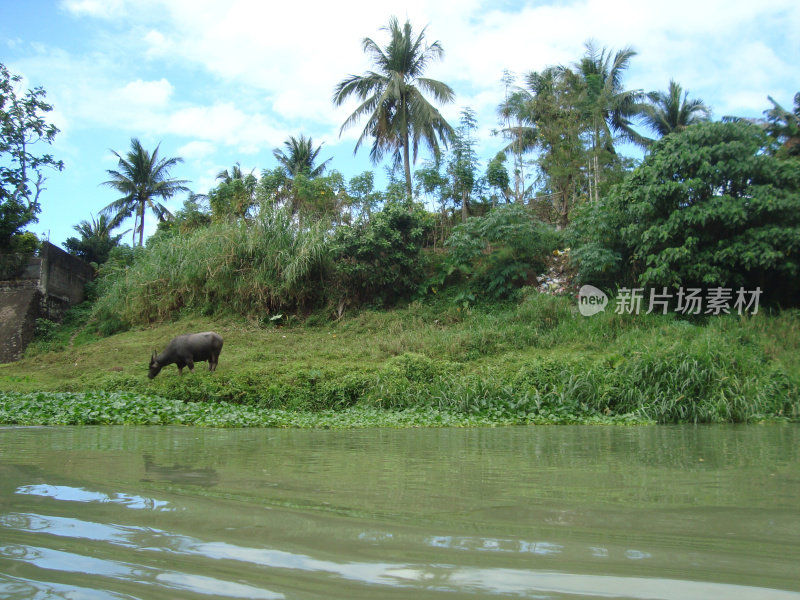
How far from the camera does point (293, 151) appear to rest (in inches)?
1266

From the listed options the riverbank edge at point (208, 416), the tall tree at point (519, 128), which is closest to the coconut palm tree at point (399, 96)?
the tall tree at point (519, 128)

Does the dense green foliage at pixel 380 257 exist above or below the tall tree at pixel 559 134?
below

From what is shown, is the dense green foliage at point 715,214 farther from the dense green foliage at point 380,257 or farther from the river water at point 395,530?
the river water at point 395,530

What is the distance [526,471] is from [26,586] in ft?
7.08

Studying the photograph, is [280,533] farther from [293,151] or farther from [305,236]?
[293,151]

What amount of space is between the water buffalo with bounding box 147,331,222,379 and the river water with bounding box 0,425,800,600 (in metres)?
9.27

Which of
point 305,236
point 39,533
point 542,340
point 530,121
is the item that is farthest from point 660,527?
point 530,121

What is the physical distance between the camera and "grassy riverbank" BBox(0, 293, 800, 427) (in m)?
8.09

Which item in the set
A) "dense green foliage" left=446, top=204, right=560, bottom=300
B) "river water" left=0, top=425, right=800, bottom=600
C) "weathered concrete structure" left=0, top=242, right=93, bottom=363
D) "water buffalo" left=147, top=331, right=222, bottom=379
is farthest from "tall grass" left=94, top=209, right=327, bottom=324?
"river water" left=0, top=425, right=800, bottom=600

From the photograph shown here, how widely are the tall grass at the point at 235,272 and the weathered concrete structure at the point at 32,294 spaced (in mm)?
2907

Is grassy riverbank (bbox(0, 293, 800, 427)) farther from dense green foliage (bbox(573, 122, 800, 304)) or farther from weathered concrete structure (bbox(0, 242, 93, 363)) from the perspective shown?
weathered concrete structure (bbox(0, 242, 93, 363))

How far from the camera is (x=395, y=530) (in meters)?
1.52

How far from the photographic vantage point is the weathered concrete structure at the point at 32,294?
1814 centimetres

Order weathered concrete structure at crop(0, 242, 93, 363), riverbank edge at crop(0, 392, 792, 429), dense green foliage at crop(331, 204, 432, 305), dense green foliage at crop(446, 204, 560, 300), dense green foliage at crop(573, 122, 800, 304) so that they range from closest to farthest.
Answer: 1. riverbank edge at crop(0, 392, 792, 429)
2. dense green foliage at crop(573, 122, 800, 304)
3. dense green foliage at crop(446, 204, 560, 300)
4. dense green foliage at crop(331, 204, 432, 305)
5. weathered concrete structure at crop(0, 242, 93, 363)
